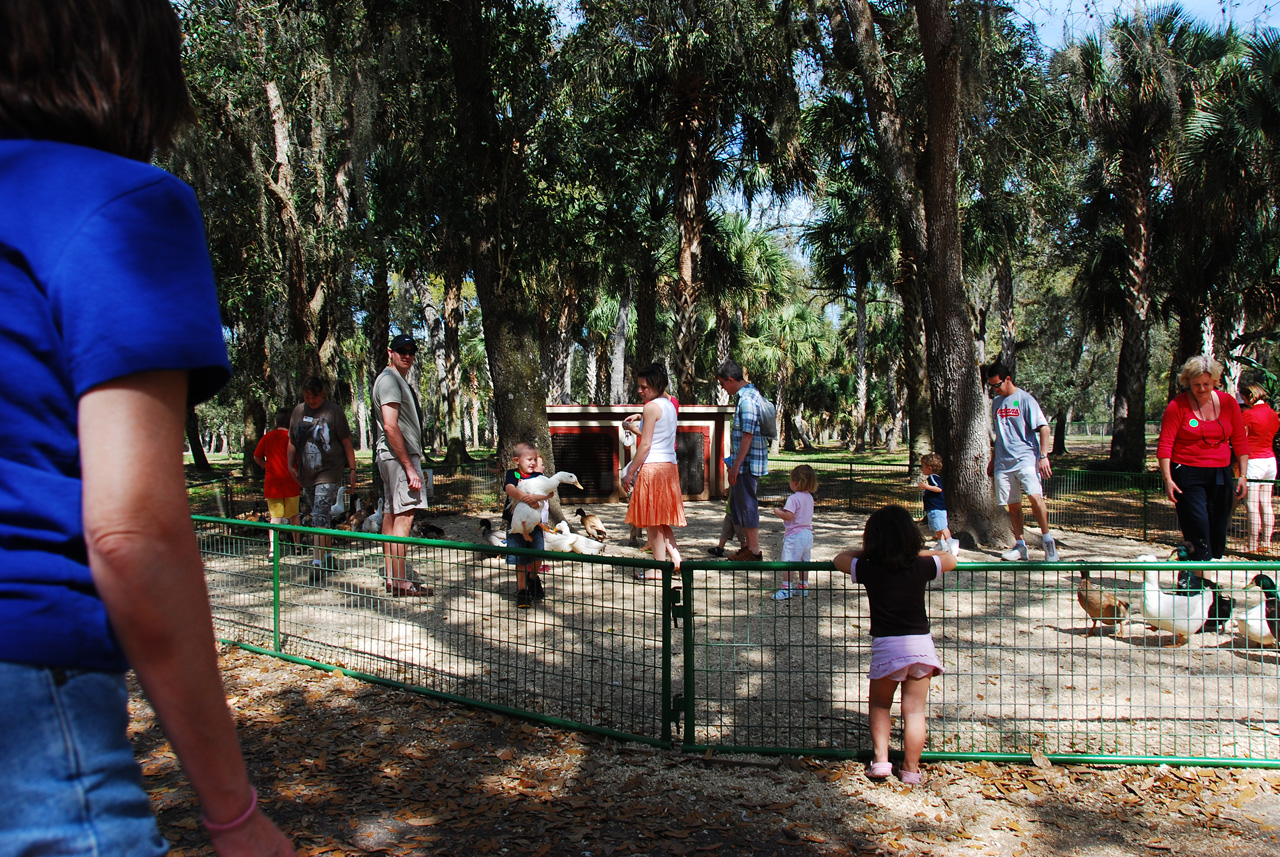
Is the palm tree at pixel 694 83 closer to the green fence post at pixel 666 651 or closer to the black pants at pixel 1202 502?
the black pants at pixel 1202 502

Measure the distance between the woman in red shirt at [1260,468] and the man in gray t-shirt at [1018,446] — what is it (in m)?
2.35

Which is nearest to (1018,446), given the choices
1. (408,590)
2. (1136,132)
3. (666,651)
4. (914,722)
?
(914,722)

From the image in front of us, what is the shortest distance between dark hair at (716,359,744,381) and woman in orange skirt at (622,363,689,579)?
68 cm

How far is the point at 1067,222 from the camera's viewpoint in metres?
23.9

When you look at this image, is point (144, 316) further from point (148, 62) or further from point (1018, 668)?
point (1018, 668)

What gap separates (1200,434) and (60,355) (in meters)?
7.43

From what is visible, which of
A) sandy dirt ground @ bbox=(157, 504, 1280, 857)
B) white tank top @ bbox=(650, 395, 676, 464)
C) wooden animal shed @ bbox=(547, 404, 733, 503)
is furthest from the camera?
wooden animal shed @ bbox=(547, 404, 733, 503)

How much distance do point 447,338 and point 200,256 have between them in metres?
27.4

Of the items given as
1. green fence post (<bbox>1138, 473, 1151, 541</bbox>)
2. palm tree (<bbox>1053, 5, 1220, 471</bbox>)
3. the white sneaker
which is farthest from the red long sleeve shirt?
palm tree (<bbox>1053, 5, 1220, 471</bbox>)

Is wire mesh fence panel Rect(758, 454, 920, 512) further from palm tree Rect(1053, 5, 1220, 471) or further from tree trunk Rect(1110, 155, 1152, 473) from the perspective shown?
palm tree Rect(1053, 5, 1220, 471)

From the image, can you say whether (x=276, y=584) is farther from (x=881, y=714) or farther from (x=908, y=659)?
(x=908, y=659)

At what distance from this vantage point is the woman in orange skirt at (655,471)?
23.9 ft

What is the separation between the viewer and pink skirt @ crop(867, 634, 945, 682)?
3.91 meters

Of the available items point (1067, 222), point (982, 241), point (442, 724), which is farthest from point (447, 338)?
point (442, 724)
